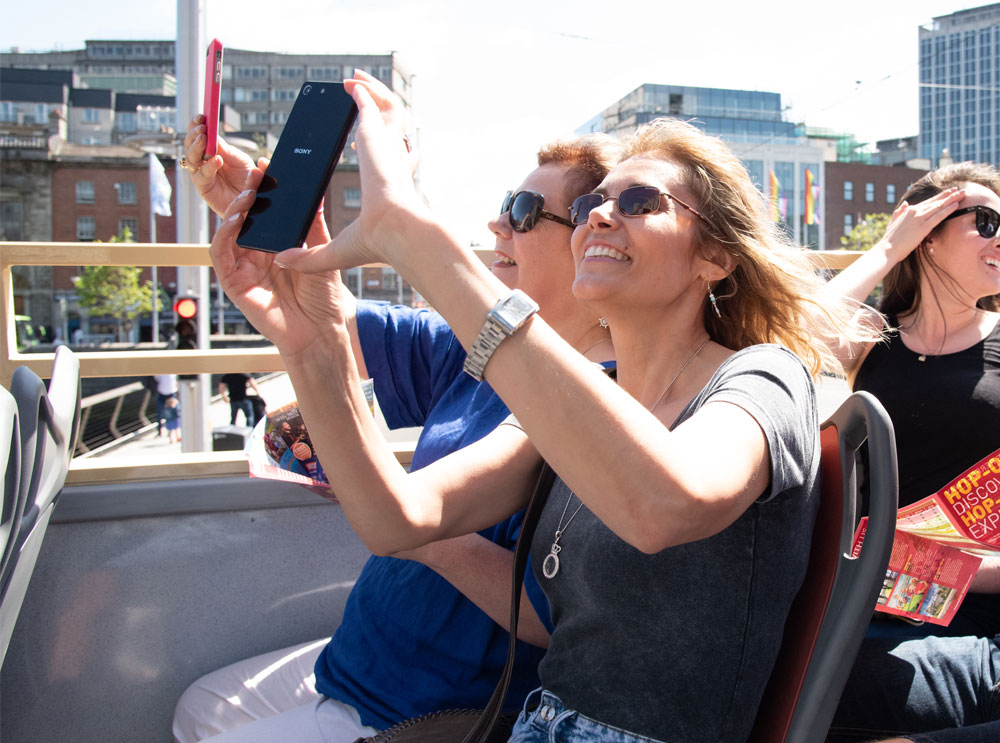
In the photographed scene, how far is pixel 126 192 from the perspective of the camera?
6994 centimetres

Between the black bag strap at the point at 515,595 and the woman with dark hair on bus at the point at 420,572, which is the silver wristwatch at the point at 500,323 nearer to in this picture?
the woman with dark hair on bus at the point at 420,572

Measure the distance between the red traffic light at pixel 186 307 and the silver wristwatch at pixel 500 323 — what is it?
29.1ft

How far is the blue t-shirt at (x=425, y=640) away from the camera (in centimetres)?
180

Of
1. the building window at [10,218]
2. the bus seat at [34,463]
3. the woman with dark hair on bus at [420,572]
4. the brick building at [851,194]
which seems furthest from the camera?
the brick building at [851,194]

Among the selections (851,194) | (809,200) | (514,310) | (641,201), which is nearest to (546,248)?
(641,201)

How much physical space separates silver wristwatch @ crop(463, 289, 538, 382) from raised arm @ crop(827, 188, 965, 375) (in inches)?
69.7

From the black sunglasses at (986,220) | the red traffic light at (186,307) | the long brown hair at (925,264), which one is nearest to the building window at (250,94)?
the red traffic light at (186,307)

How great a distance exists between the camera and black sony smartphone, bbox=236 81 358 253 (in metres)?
1.36

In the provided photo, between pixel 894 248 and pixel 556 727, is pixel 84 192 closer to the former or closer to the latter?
pixel 894 248

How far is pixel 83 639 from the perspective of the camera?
7.69 ft

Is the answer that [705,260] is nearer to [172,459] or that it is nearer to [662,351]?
[662,351]

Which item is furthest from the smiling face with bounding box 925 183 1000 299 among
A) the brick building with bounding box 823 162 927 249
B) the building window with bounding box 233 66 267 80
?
the building window with bounding box 233 66 267 80

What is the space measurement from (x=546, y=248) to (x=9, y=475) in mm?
1379

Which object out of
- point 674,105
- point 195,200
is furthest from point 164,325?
point 195,200
